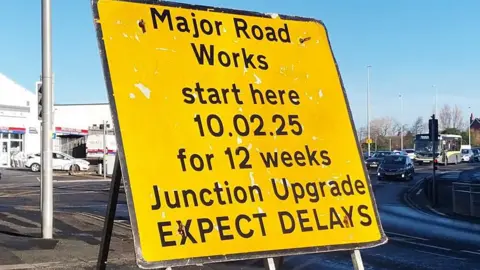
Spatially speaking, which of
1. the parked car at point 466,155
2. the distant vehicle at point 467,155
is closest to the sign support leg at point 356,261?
the parked car at point 466,155

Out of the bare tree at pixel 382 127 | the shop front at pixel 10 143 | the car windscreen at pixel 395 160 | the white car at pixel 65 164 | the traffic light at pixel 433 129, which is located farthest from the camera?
the bare tree at pixel 382 127

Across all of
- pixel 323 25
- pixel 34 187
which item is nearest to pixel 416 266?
pixel 323 25

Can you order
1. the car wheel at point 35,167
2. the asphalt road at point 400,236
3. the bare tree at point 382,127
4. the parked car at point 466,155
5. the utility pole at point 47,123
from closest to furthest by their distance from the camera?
the asphalt road at point 400,236
the utility pole at point 47,123
the car wheel at point 35,167
the parked car at point 466,155
the bare tree at point 382,127

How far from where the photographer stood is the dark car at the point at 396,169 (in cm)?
3684

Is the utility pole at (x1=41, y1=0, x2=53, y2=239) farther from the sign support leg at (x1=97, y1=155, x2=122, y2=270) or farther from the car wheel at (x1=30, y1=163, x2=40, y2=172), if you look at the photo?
the car wheel at (x1=30, y1=163, x2=40, y2=172)

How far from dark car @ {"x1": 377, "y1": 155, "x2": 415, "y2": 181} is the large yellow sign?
33954mm

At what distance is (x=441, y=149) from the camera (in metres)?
58.2

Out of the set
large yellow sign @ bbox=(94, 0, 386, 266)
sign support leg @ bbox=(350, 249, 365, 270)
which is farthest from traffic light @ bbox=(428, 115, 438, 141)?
sign support leg @ bbox=(350, 249, 365, 270)

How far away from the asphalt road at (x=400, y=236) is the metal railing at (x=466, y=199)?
3.94 feet

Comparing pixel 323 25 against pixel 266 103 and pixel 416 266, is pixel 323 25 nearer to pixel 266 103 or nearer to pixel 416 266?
pixel 266 103

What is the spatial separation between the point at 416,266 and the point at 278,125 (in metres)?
6.86

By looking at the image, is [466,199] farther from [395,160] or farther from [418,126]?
[418,126]

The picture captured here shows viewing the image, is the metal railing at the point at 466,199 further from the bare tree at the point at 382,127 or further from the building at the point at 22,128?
the bare tree at the point at 382,127

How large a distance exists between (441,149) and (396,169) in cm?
2326
